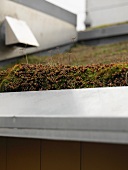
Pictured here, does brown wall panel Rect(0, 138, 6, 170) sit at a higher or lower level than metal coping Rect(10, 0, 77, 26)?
lower

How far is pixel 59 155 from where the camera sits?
4.36 meters

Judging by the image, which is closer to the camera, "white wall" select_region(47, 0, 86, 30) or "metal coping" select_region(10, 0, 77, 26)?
"metal coping" select_region(10, 0, 77, 26)

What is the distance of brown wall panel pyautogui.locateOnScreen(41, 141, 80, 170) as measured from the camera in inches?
165

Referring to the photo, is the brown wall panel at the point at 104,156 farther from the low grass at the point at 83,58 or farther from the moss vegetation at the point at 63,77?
the low grass at the point at 83,58

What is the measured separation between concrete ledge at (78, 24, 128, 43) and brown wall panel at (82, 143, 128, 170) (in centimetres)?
779

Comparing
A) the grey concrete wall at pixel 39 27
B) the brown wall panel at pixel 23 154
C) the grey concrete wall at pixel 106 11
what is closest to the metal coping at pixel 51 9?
the grey concrete wall at pixel 39 27

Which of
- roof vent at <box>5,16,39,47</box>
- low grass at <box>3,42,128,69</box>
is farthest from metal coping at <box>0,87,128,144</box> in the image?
roof vent at <box>5,16,39,47</box>

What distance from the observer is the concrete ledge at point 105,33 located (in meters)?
11.3

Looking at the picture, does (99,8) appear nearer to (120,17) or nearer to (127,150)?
(120,17)

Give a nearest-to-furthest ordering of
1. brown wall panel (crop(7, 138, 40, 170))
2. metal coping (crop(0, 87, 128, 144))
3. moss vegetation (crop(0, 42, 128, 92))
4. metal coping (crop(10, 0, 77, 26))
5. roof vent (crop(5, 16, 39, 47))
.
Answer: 1. metal coping (crop(0, 87, 128, 144))
2. moss vegetation (crop(0, 42, 128, 92))
3. brown wall panel (crop(7, 138, 40, 170))
4. roof vent (crop(5, 16, 39, 47))
5. metal coping (crop(10, 0, 77, 26))

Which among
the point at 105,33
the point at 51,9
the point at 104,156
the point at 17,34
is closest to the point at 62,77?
the point at 104,156

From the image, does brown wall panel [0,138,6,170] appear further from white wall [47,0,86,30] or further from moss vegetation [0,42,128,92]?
white wall [47,0,86,30]

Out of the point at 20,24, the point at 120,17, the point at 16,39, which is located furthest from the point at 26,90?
the point at 120,17

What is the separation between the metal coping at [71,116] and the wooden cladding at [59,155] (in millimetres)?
617
